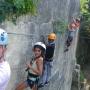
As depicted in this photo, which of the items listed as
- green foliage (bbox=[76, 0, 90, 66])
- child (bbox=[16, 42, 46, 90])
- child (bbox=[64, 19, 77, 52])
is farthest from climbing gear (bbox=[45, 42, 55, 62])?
green foliage (bbox=[76, 0, 90, 66])

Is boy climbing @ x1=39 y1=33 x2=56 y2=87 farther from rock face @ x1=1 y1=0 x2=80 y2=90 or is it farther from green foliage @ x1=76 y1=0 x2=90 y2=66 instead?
green foliage @ x1=76 y1=0 x2=90 y2=66

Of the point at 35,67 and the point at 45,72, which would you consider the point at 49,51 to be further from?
the point at 35,67

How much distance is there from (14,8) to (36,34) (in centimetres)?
90

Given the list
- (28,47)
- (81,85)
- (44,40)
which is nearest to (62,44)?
(44,40)

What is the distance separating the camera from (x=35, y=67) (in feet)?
17.9

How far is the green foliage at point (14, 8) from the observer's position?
4855mm

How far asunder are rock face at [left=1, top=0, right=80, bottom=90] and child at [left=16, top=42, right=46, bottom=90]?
→ 0.36 ft

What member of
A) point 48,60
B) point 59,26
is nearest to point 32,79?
point 48,60

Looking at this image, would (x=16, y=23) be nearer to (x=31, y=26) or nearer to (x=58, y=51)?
(x=31, y=26)

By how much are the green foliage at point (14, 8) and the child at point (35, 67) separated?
1.64 ft

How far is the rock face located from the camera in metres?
5.24

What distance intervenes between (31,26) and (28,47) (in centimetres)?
30

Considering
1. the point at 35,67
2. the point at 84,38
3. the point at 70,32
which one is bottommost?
the point at 84,38

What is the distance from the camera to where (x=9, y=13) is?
196 inches
